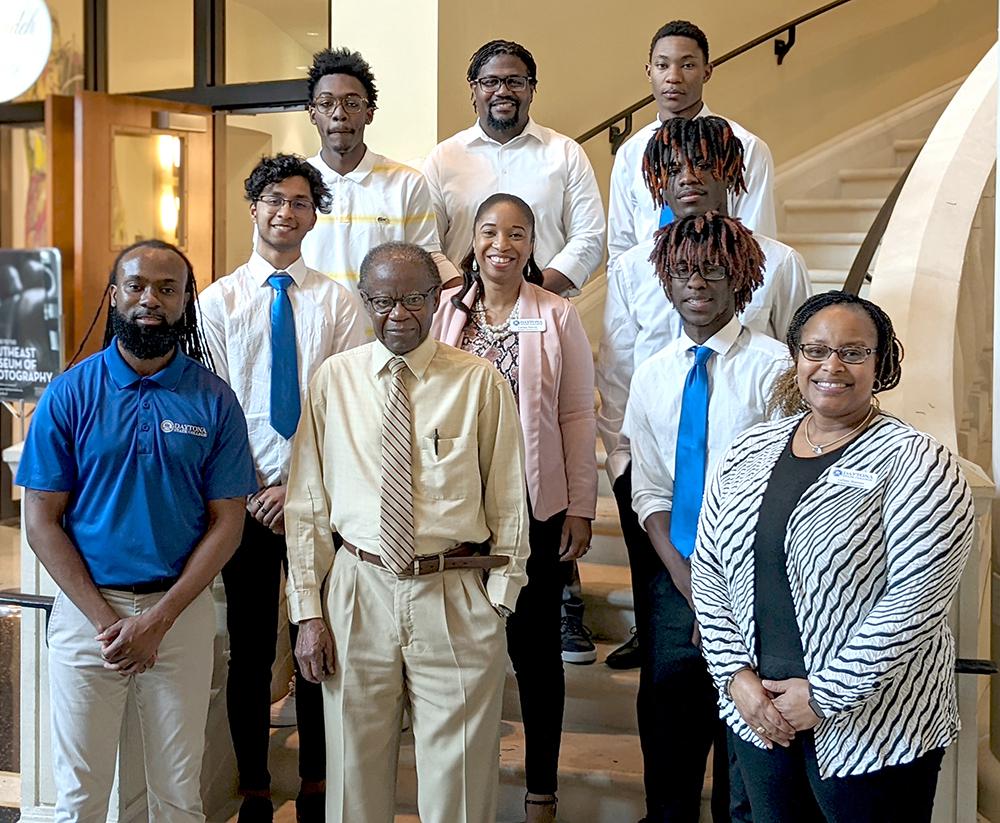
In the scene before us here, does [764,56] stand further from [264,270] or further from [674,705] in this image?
[674,705]

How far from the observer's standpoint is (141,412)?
2873mm

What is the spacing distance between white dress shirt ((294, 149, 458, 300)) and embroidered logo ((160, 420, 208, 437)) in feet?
3.27

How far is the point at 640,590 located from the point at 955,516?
1115 millimetres

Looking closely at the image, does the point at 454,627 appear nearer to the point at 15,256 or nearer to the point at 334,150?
the point at 334,150

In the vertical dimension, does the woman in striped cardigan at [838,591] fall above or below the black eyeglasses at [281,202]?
below

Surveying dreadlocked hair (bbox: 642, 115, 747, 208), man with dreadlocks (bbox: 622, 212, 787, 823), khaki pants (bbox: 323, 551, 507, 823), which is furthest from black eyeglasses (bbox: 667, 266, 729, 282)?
khaki pants (bbox: 323, 551, 507, 823)

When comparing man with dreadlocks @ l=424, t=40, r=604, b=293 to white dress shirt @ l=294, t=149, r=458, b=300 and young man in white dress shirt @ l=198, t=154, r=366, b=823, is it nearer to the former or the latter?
white dress shirt @ l=294, t=149, r=458, b=300

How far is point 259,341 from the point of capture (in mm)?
3381

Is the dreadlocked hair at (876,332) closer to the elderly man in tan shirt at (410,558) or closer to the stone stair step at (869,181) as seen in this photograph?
the elderly man in tan shirt at (410,558)

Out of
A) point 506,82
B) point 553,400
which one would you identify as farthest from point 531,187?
point 553,400

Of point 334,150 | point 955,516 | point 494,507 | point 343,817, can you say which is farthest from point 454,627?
point 334,150

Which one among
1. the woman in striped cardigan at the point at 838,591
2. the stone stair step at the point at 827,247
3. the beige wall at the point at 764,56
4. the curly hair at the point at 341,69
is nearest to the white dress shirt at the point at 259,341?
the curly hair at the point at 341,69

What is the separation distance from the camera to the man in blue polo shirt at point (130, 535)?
9.30ft

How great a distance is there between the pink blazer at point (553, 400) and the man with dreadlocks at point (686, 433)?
255mm
